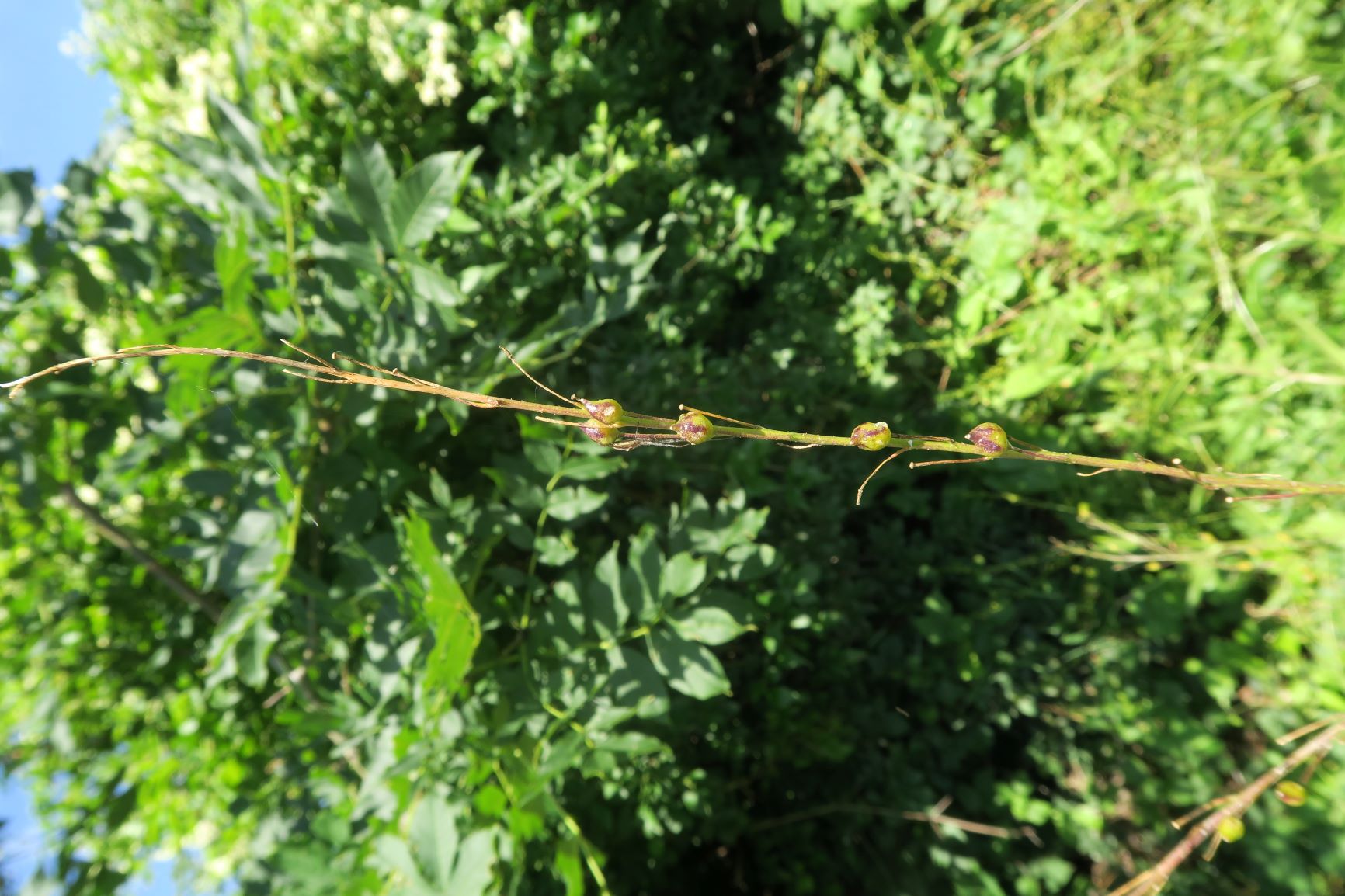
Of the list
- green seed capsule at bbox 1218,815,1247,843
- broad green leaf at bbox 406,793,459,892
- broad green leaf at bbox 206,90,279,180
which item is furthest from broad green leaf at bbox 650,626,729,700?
broad green leaf at bbox 206,90,279,180

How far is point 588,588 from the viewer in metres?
1.14

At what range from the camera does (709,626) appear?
1.09 m

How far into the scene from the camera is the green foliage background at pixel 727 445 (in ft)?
3.92

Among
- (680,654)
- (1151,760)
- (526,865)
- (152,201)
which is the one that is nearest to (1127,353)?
(1151,760)

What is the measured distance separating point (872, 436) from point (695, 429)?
120 mm

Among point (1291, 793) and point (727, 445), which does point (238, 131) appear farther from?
point (1291, 793)

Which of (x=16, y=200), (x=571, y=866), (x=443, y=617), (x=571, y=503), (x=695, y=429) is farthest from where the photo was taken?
(x=16, y=200)

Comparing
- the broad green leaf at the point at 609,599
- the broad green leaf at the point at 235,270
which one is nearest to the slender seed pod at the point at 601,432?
the broad green leaf at the point at 609,599

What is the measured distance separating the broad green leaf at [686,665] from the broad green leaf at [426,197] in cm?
65

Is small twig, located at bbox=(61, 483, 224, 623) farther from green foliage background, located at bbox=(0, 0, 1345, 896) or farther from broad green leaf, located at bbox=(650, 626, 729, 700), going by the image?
broad green leaf, located at bbox=(650, 626, 729, 700)

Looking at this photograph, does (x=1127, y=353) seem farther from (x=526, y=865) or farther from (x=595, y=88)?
(x=526, y=865)

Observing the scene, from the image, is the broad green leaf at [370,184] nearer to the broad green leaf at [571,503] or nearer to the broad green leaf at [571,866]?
the broad green leaf at [571,503]

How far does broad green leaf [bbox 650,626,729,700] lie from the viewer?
42.4 inches

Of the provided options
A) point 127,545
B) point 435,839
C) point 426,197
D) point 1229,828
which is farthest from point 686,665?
point 127,545
